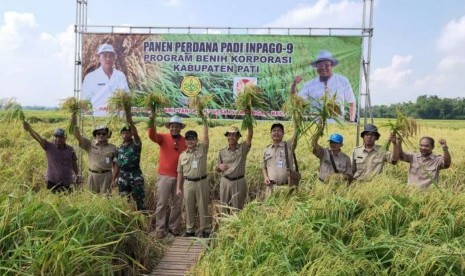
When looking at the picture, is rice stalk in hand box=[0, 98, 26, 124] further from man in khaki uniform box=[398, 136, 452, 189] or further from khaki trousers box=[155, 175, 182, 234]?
man in khaki uniform box=[398, 136, 452, 189]

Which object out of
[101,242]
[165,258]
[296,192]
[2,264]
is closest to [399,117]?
[296,192]

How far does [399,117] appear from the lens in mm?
5328

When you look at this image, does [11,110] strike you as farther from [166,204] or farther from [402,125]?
[402,125]

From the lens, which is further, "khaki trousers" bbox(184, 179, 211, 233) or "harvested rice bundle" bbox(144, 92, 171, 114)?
"harvested rice bundle" bbox(144, 92, 171, 114)

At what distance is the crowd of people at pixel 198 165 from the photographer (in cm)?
567

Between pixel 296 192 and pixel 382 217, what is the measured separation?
44.9 inches

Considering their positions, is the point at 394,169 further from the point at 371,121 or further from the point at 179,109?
the point at 179,109

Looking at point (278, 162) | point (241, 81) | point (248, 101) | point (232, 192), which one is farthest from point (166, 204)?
point (241, 81)

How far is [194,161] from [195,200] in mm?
578

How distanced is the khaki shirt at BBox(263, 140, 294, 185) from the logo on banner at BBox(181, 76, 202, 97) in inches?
101

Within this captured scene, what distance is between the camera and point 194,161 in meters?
5.98

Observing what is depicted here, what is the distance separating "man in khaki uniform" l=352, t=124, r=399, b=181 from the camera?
225 inches

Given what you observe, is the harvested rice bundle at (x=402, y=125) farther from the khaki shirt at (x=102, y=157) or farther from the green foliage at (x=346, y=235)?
the khaki shirt at (x=102, y=157)

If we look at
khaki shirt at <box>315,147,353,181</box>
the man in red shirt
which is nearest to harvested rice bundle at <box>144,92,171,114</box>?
the man in red shirt
